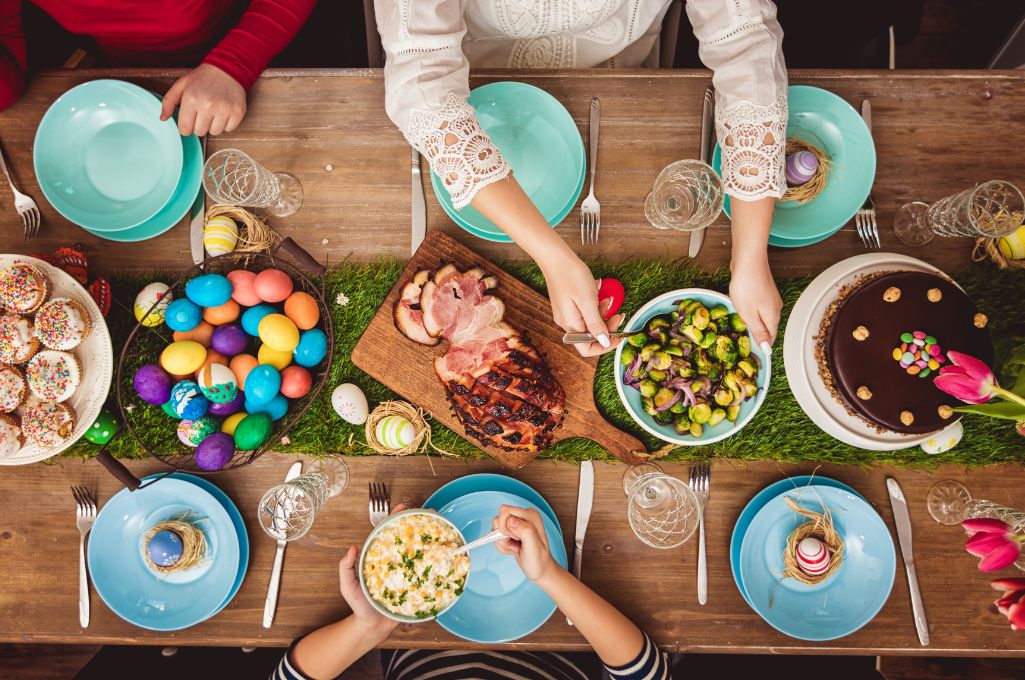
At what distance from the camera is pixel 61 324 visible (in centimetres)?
128

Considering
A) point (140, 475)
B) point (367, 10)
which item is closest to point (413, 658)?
point (140, 475)

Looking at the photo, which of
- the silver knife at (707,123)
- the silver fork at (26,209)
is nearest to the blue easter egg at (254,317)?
the silver fork at (26,209)

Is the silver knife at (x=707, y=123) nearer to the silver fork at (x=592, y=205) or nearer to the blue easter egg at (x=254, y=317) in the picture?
the silver fork at (x=592, y=205)

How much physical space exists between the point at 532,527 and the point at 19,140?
1.63 m

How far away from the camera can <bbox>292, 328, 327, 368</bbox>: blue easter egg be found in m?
1.44

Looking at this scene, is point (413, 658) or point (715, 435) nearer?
point (715, 435)

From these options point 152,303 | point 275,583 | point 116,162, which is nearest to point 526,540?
point 275,583

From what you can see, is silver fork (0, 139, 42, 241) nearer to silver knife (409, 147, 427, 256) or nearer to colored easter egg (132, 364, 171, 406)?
colored easter egg (132, 364, 171, 406)

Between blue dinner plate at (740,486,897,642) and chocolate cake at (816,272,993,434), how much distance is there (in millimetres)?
349

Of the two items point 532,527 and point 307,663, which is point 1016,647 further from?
point 307,663

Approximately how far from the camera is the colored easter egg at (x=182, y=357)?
1389 millimetres

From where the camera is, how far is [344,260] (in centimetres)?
152

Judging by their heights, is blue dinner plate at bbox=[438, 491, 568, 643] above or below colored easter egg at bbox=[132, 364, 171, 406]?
below

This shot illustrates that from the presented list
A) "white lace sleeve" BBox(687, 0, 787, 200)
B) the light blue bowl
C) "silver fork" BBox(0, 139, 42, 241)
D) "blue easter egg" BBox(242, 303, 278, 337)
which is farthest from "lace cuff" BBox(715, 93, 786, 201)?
"silver fork" BBox(0, 139, 42, 241)
